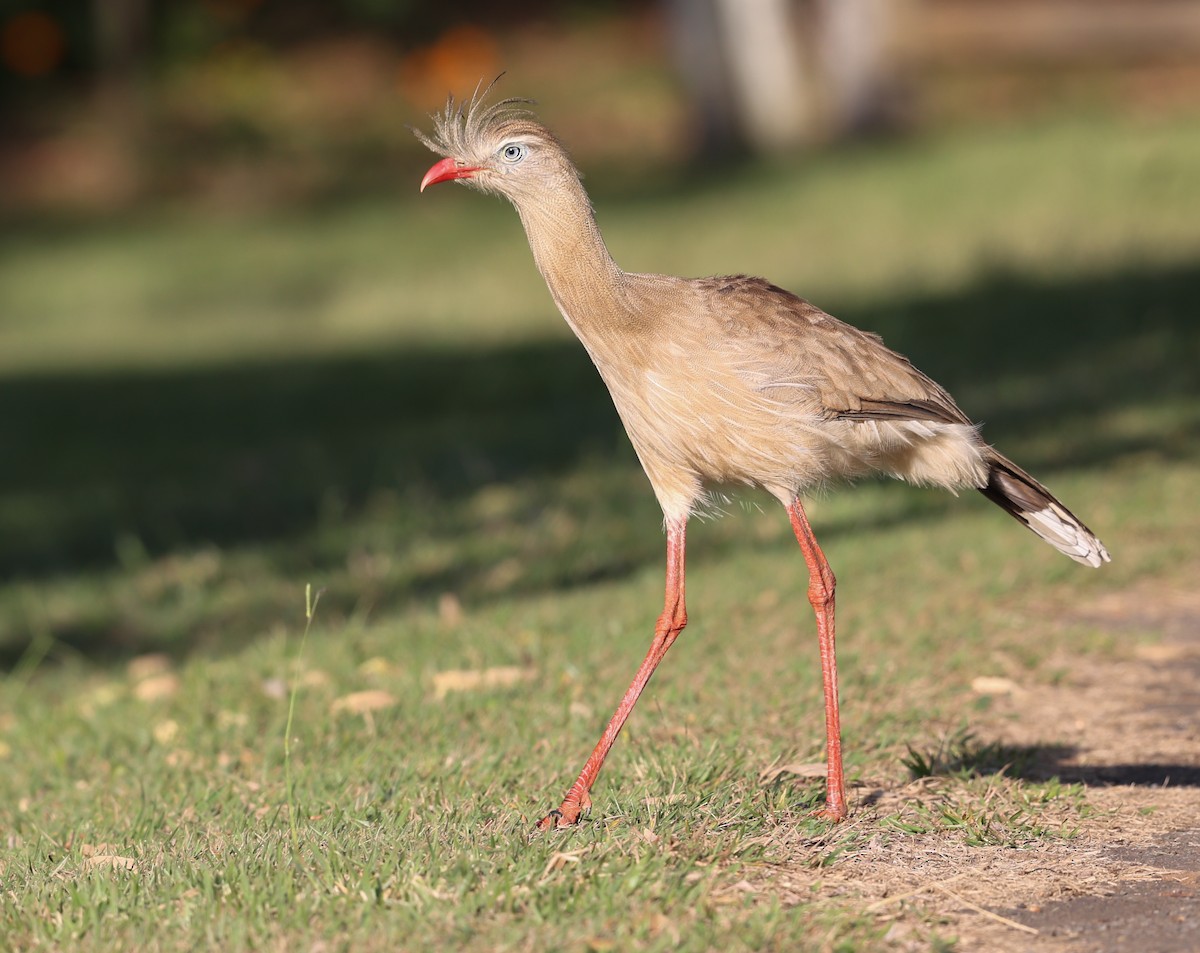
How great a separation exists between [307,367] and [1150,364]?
7044mm

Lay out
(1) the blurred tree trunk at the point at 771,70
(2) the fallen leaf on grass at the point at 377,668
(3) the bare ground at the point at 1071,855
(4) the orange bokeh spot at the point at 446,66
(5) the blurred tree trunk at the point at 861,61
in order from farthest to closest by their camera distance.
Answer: (4) the orange bokeh spot at the point at 446,66
(1) the blurred tree trunk at the point at 771,70
(5) the blurred tree trunk at the point at 861,61
(2) the fallen leaf on grass at the point at 377,668
(3) the bare ground at the point at 1071,855

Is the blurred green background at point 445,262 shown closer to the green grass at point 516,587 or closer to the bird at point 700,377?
the green grass at point 516,587

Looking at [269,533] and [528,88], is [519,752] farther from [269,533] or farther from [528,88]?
[528,88]

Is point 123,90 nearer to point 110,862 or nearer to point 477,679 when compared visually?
point 477,679

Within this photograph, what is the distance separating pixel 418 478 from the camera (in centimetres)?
958

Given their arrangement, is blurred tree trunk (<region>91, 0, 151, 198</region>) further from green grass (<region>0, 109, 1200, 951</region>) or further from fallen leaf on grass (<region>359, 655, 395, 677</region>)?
fallen leaf on grass (<region>359, 655, 395, 677</region>)

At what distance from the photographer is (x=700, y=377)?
163 inches

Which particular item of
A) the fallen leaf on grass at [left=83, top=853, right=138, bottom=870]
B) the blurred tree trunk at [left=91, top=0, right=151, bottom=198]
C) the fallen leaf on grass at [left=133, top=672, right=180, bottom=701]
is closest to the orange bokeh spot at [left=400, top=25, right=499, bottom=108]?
the blurred tree trunk at [left=91, top=0, right=151, bottom=198]

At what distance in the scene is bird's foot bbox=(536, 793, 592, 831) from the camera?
13.0ft

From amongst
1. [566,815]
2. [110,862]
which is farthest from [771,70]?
[110,862]

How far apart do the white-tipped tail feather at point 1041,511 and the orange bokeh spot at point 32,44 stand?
2842 centimetres

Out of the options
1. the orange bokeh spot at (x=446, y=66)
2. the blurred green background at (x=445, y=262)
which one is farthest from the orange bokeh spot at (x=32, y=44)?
the orange bokeh spot at (x=446, y=66)

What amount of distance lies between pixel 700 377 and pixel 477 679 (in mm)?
1910

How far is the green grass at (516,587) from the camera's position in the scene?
368cm
